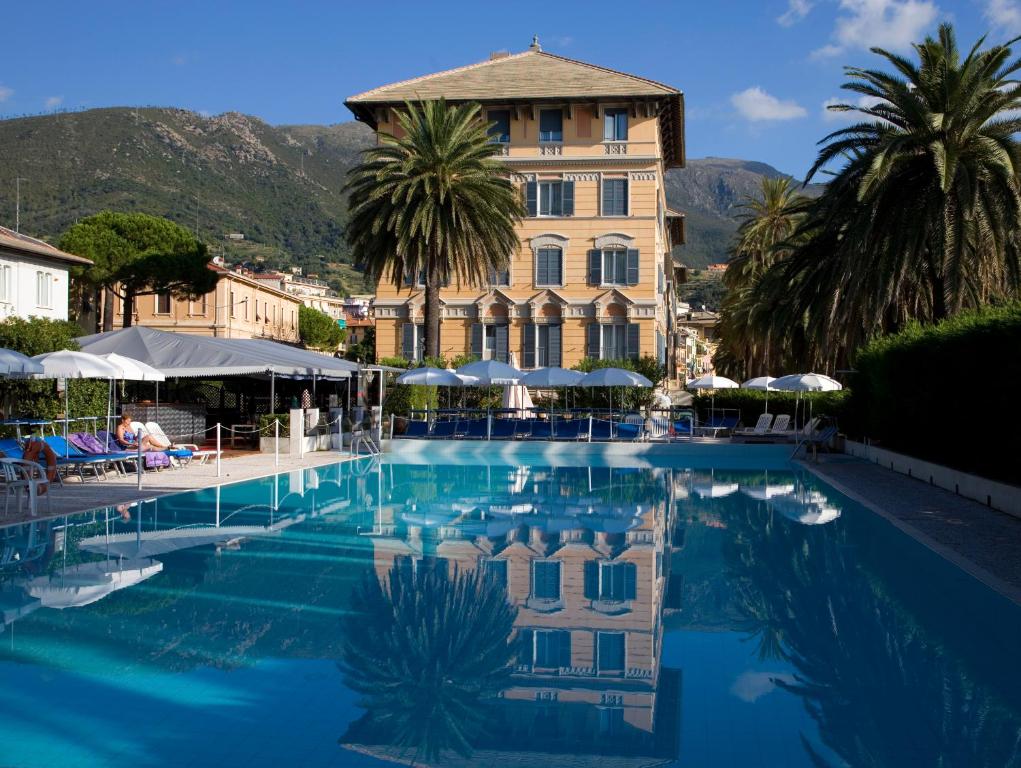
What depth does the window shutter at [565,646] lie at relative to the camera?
275 inches

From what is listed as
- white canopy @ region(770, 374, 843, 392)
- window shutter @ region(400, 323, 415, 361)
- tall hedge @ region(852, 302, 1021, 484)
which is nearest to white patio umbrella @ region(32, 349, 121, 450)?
tall hedge @ region(852, 302, 1021, 484)

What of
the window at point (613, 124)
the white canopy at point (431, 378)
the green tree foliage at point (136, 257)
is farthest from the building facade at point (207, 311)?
the white canopy at point (431, 378)

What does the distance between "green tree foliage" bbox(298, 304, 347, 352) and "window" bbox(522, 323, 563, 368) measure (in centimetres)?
3709

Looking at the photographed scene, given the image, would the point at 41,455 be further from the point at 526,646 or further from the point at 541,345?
the point at 541,345

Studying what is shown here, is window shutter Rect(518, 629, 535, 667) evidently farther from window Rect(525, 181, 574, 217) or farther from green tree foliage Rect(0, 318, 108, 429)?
window Rect(525, 181, 574, 217)

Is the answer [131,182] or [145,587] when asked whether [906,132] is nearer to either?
[145,587]

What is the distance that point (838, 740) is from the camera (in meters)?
5.57

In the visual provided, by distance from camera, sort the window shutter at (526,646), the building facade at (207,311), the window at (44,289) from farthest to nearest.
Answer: the building facade at (207,311), the window at (44,289), the window shutter at (526,646)

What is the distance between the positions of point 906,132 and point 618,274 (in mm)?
20662

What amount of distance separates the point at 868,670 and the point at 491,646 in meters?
2.72

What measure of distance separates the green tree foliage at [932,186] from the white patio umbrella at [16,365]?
15.4m

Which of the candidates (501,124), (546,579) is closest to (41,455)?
(546,579)

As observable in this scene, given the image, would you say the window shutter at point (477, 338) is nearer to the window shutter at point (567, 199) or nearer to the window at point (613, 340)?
the window at point (613, 340)

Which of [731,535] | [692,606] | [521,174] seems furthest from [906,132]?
[521,174]
